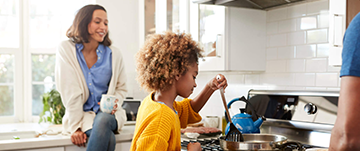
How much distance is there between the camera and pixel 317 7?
5.52 feet

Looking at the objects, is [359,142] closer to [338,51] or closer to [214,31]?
[338,51]

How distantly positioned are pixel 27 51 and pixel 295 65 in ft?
9.20

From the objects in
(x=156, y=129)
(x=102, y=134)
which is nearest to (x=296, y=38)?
(x=156, y=129)

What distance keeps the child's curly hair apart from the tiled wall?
84cm

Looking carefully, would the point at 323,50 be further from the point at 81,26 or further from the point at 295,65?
the point at 81,26

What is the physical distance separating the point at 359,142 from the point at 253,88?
4.44ft

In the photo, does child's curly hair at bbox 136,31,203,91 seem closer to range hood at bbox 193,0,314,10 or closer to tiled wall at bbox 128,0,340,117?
range hood at bbox 193,0,314,10

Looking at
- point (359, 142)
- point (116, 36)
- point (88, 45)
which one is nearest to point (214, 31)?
point (88, 45)

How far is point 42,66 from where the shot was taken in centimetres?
346

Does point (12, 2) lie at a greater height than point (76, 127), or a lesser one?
greater

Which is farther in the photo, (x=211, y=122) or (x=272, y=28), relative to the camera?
(x=211, y=122)

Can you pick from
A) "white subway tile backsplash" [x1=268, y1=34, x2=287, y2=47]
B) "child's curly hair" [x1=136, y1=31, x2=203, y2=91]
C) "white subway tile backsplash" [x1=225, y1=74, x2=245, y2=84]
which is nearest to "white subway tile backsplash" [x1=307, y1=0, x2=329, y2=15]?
"white subway tile backsplash" [x1=268, y1=34, x2=287, y2=47]

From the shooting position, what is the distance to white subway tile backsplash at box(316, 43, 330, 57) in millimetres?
1636

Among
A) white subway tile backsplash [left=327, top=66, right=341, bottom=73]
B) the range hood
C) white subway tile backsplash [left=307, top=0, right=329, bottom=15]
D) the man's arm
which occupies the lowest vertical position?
the man's arm
